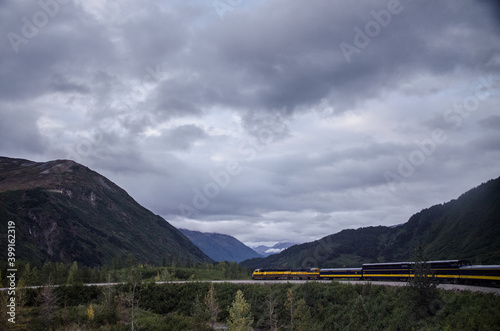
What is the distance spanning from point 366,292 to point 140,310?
5197 cm

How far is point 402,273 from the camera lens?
8025 centimetres

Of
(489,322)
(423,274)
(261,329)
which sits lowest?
(261,329)

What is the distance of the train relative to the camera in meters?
Answer: 58.8

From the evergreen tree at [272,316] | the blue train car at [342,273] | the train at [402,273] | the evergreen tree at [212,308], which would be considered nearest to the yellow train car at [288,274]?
the train at [402,273]

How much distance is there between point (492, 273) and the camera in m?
56.4

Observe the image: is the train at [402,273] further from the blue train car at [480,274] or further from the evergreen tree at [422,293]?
the evergreen tree at [422,293]

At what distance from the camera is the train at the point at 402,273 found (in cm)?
5881

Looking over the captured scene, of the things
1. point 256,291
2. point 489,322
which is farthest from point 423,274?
point 256,291

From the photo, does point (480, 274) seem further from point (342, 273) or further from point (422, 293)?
point (342, 273)

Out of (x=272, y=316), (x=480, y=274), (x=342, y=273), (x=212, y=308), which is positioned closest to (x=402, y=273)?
(x=342, y=273)

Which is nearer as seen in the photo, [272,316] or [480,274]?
[480,274]

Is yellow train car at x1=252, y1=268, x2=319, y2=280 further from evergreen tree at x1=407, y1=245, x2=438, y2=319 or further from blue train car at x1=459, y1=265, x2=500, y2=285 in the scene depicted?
evergreen tree at x1=407, y1=245, x2=438, y2=319

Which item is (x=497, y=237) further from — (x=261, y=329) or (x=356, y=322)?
(x=356, y=322)

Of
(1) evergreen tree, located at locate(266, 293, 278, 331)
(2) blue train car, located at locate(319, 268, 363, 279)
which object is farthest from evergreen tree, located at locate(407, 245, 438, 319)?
(2) blue train car, located at locate(319, 268, 363, 279)
